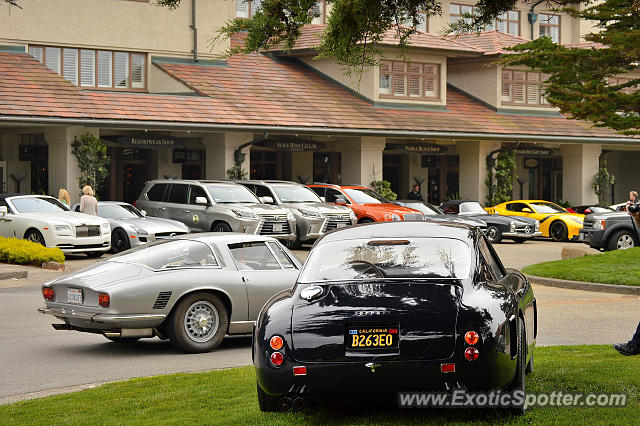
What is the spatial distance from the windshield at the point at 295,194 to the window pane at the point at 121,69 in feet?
33.3

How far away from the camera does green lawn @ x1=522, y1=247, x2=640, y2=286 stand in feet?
65.3

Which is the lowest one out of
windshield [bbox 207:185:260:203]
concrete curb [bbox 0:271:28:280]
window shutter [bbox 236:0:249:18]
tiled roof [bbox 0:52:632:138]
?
concrete curb [bbox 0:271:28:280]

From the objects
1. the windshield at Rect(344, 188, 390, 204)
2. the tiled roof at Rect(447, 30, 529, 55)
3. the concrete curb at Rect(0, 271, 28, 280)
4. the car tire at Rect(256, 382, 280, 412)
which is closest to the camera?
the car tire at Rect(256, 382, 280, 412)

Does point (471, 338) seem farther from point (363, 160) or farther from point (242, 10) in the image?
point (242, 10)

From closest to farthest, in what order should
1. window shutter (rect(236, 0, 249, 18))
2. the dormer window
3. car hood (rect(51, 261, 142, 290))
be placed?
car hood (rect(51, 261, 142, 290))
the dormer window
window shutter (rect(236, 0, 249, 18))

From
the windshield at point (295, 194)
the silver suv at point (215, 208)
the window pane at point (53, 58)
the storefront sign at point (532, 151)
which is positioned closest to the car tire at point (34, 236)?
the silver suv at point (215, 208)

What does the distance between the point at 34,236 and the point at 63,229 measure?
Result: 0.85m

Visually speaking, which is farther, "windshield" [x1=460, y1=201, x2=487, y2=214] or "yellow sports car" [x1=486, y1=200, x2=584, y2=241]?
"windshield" [x1=460, y1=201, x2=487, y2=214]

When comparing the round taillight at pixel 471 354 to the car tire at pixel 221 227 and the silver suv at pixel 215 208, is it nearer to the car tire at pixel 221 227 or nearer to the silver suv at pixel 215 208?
the silver suv at pixel 215 208

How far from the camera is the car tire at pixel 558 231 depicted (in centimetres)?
3494

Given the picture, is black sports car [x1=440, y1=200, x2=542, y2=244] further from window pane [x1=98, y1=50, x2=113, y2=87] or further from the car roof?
the car roof

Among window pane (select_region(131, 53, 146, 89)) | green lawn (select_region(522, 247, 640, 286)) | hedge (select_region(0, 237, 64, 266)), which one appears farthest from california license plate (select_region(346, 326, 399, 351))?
window pane (select_region(131, 53, 146, 89))

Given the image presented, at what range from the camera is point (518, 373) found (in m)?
7.34

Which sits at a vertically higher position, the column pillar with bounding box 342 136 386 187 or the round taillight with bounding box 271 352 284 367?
the column pillar with bounding box 342 136 386 187
